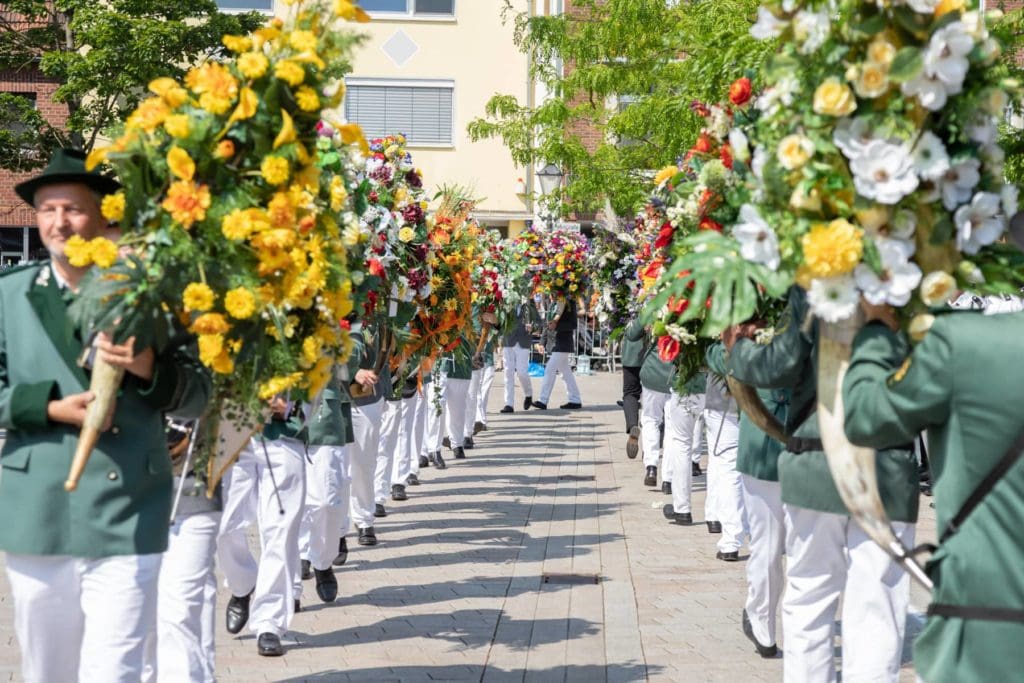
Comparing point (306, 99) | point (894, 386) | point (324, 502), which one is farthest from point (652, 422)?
point (894, 386)

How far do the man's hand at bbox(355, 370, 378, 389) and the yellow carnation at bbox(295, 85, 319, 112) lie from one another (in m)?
5.35

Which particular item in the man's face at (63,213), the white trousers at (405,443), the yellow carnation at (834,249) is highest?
the man's face at (63,213)

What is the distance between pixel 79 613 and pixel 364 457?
6.57 meters

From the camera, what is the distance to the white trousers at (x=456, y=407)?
61.1 feet

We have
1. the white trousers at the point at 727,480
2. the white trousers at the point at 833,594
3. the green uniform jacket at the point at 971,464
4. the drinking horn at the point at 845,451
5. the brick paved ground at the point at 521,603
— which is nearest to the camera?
the green uniform jacket at the point at 971,464

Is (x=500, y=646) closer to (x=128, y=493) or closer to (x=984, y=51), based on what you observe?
(x=128, y=493)

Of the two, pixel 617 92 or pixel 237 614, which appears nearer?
pixel 237 614

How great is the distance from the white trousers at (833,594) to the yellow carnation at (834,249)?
189 cm

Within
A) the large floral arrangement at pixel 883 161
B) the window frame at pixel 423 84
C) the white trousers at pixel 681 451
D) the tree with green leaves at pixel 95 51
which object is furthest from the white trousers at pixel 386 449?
the window frame at pixel 423 84

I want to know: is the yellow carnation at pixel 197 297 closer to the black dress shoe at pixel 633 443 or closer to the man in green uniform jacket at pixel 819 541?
the man in green uniform jacket at pixel 819 541

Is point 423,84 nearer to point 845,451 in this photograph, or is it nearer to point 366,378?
point 366,378

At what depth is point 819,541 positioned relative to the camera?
6.04m

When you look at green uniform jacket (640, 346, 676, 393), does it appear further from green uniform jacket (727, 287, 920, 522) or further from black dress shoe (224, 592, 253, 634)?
green uniform jacket (727, 287, 920, 522)

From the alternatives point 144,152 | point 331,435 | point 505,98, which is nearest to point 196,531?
point 144,152
